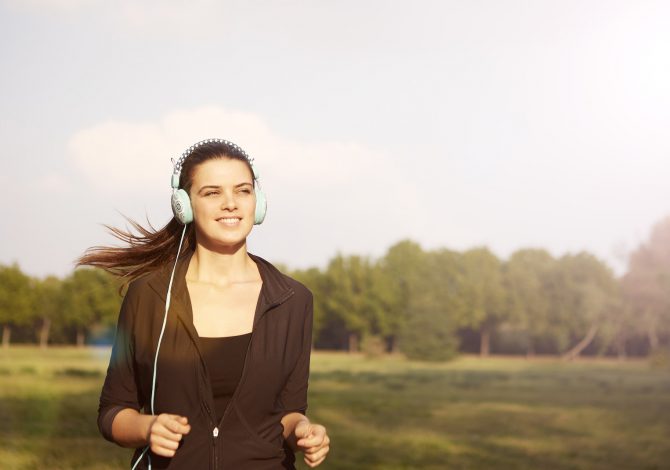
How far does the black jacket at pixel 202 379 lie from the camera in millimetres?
3461

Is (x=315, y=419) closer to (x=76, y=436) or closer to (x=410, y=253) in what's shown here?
(x=76, y=436)

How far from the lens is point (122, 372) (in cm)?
360

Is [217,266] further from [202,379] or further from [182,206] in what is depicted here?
[202,379]

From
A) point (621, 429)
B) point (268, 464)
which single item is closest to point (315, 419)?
point (621, 429)

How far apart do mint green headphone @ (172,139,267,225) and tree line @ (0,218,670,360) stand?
55195 millimetres

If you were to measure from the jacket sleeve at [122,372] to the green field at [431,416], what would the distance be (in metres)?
3.90

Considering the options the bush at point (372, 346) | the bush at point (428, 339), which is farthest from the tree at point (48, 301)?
the bush at point (428, 339)

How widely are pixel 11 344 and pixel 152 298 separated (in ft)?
185

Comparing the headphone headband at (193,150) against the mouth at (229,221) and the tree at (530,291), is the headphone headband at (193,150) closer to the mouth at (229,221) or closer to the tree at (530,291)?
the mouth at (229,221)

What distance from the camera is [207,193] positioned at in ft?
12.0

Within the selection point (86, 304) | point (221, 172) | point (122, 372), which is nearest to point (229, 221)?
point (221, 172)

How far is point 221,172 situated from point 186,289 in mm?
505

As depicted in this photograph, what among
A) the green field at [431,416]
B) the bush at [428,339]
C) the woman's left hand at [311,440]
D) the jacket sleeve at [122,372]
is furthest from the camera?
the bush at [428,339]

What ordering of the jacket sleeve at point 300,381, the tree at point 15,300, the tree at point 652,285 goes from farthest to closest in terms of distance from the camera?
the tree at point 652,285
the tree at point 15,300
the jacket sleeve at point 300,381
